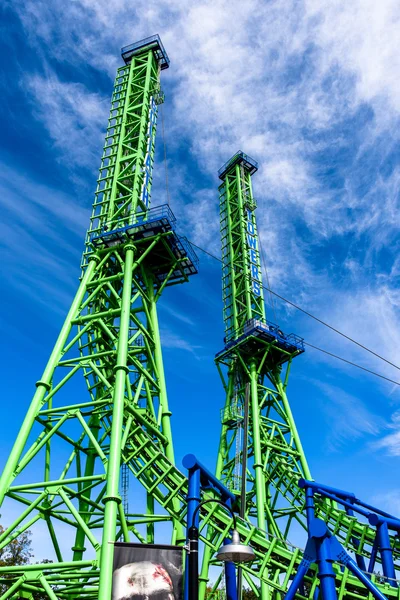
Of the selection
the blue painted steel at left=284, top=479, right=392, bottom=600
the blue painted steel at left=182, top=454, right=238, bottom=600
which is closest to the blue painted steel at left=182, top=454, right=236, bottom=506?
the blue painted steel at left=182, top=454, right=238, bottom=600

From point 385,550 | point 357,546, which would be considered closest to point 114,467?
point 385,550

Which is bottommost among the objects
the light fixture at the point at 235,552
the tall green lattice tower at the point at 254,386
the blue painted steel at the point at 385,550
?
the light fixture at the point at 235,552

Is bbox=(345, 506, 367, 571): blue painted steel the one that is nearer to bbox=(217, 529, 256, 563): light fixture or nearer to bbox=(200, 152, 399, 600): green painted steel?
bbox=(200, 152, 399, 600): green painted steel

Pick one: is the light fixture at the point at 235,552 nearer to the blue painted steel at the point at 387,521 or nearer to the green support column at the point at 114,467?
the green support column at the point at 114,467

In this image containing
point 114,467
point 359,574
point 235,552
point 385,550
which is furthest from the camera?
point 385,550

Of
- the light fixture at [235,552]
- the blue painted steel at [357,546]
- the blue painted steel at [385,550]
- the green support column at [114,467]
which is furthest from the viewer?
the blue painted steel at [357,546]

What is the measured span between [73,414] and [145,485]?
439 centimetres

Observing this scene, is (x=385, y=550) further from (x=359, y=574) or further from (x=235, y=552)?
(x=235, y=552)

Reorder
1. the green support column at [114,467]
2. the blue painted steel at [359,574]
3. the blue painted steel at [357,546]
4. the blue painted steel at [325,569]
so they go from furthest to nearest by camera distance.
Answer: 1. the blue painted steel at [357,546]
2. the blue painted steel at [359,574]
3. the green support column at [114,467]
4. the blue painted steel at [325,569]

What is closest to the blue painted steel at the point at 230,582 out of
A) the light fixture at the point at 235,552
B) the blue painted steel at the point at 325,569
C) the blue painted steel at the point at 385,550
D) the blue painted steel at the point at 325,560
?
the blue painted steel at the point at 325,560

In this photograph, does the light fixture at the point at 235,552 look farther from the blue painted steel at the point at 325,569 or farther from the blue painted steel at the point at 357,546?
the blue painted steel at the point at 357,546

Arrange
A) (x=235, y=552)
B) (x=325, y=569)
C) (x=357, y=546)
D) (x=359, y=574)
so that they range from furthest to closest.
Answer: (x=357, y=546) → (x=359, y=574) → (x=325, y=569) → (x=235, y=552)

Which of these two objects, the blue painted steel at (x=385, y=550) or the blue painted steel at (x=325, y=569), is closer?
the blue painted steel at (x=325, y=569)

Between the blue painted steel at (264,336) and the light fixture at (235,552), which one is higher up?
the blue painted steel at (264,336)
